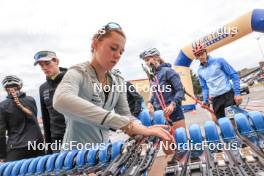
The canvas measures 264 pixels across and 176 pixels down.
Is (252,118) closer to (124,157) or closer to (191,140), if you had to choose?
(191,140)

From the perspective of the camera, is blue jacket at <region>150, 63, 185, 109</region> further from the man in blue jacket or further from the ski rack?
the ski rack

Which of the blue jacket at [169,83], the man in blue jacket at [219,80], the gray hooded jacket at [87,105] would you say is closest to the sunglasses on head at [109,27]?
the gray hooded jacket at [87,105]

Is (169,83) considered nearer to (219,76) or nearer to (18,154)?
(219,76)

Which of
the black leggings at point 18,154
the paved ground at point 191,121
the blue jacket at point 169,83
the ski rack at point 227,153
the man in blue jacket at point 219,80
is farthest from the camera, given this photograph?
the man in blue jacket at point 219,80

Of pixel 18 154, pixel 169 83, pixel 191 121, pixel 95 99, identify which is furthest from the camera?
pixel 191 121

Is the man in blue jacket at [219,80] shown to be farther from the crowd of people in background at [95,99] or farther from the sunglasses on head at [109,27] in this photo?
the sunglasses on head at [109,27]

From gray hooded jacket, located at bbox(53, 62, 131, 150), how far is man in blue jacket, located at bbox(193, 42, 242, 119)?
7.34ft

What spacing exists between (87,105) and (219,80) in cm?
286

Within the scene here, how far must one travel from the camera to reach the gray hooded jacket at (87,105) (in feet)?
4.24

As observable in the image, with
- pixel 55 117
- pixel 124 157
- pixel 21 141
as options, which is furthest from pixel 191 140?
pixel 21 141

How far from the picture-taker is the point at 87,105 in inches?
50.9

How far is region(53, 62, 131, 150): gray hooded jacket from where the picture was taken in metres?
1.29

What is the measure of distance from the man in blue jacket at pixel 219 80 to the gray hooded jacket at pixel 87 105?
2.24 metres

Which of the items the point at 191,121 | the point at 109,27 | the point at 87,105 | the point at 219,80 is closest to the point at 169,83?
the point at 219,80
